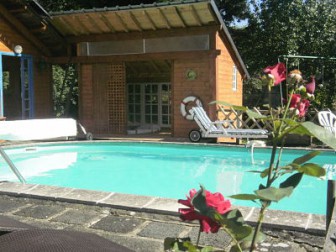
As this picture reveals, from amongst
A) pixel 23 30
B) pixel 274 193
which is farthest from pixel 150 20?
pixel 274 193

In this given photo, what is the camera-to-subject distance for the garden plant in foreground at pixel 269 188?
0.88 metres

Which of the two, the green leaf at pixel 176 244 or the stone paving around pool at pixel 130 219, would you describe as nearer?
the green leaf at pixel 176 244

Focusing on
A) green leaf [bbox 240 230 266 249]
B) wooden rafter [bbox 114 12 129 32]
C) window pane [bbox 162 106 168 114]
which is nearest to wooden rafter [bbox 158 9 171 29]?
wooden rafter [bbox 114 12 129 32]

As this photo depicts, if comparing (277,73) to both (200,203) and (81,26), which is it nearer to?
(200,203)

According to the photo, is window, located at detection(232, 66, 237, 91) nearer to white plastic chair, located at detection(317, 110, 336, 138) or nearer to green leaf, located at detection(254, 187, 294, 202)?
white plastic chair, located at detection(317, 110, 336, 138)

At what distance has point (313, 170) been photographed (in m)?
0.90

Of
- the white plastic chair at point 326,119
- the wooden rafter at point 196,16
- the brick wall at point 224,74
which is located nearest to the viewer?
the white plastic chair at point 326,119

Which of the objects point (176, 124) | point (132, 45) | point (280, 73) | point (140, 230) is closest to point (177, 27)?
point (132, 45)

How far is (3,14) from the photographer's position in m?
11.8

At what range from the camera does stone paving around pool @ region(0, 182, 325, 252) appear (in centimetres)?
265

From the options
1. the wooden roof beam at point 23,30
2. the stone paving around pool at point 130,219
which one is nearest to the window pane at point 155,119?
the wooden roof beam at point 23,30

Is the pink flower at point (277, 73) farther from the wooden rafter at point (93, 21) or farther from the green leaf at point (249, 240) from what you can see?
the wooden rafter at point (93, 21)

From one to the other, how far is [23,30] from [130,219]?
35.1 ft

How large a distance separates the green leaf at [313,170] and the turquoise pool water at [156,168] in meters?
4.25
